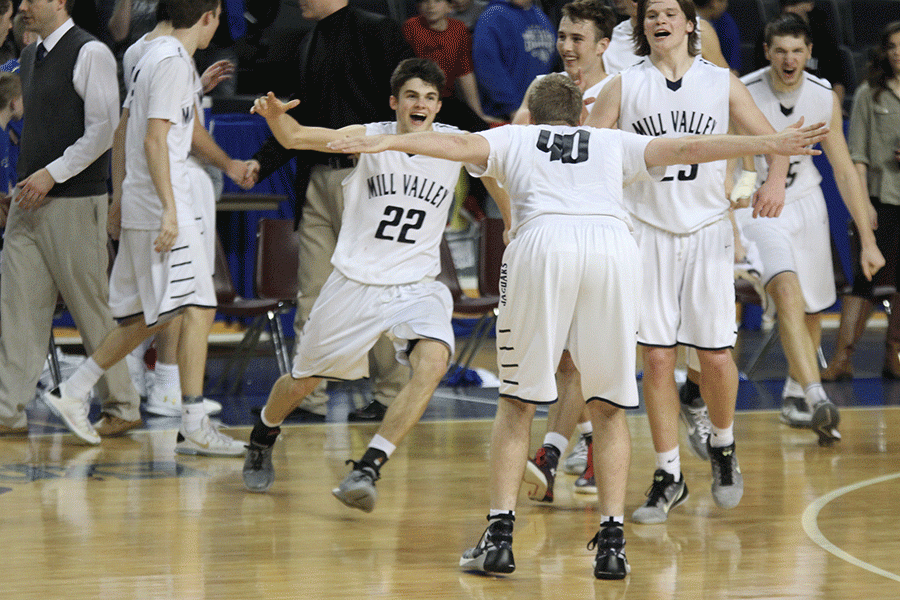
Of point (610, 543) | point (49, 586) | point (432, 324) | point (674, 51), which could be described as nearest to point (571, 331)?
point (610, 543)

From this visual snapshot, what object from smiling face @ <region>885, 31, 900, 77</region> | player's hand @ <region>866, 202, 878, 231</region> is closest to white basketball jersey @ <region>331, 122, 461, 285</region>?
player's hand @ <region>866, 202, 878, 231</region>

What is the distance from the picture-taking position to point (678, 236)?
4848mm

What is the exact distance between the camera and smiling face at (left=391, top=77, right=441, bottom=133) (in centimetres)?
511

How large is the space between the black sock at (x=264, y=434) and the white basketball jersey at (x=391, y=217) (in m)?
0.74

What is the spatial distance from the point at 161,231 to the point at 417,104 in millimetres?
1506

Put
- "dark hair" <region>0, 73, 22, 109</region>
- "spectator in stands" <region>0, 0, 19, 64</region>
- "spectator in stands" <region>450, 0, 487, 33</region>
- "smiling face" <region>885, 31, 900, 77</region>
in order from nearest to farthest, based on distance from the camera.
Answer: "dark hair" <region>0, 73, 22, 109</region>, "spectator in stands" <region>0, 0, 19, 64</region>, "smiling face" <region>885, 31, 900, 77</region>, "spectator in stands" <region>450, 0, 487, 33</region>

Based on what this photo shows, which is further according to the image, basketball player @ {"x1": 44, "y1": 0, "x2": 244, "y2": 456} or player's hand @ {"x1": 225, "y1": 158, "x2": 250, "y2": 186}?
player's hand @ {"x1": 225, "y1": 158, "x2": 250, "y2": 186}

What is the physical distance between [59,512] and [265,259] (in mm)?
3535

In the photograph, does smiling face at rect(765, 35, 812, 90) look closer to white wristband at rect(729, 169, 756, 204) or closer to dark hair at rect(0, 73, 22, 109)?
white wristband at rect(729, 169, 756, 204)

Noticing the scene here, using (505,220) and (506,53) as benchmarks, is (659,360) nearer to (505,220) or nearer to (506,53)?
(505,220)

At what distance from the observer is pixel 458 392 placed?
8062 millimetres

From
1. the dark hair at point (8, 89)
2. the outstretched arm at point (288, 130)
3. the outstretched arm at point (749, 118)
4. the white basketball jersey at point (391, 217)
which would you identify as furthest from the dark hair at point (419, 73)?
the dark hair at point (8, 89)

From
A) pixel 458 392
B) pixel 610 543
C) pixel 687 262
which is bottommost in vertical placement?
pixel 458 392

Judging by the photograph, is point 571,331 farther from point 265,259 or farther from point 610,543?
point 265,259
